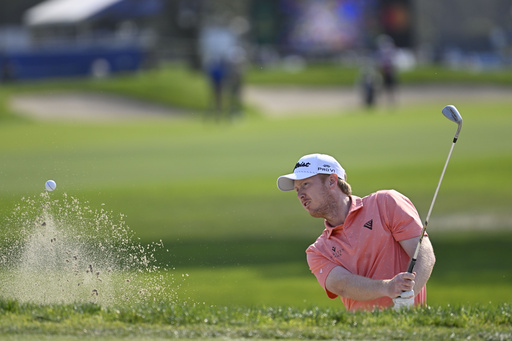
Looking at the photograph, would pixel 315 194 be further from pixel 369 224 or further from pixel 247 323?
pixel 247 323

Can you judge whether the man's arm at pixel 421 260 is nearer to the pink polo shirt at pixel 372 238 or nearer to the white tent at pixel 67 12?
the pink polo shirt at pixel 372 238

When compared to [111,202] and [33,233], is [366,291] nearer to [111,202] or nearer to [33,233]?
[33,233]

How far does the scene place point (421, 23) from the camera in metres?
62.0

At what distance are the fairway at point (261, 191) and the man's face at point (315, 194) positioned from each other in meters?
1.33

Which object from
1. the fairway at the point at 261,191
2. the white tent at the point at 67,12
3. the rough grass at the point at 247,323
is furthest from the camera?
the white tent at the point at 67,12

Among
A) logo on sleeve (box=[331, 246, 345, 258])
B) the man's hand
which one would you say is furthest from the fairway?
the man's hand

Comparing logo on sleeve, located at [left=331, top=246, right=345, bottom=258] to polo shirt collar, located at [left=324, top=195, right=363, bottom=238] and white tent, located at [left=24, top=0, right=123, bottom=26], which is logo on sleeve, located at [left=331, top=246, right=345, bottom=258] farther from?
white tent, located at [left=24, top=0, right=123, bottom=26]

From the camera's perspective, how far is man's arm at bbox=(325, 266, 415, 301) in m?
4.85

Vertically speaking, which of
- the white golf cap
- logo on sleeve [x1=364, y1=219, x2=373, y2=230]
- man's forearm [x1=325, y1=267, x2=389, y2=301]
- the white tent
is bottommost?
man's forearm [x1=325, y1=267, x2=389, y2=301]

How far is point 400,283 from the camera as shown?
4.85 meters

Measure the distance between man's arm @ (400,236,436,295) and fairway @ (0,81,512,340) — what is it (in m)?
1.68

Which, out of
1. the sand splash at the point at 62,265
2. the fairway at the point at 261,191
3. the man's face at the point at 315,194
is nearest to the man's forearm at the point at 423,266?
the man's face at the point at 315,194

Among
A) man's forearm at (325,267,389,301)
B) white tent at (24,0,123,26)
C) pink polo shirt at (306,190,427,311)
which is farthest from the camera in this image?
white tent at (24,0,123,26)

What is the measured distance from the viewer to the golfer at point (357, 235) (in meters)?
5.05
